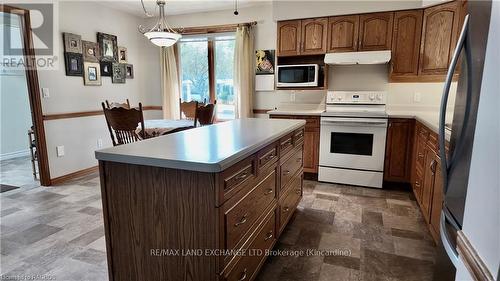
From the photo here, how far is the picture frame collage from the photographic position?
3867 mm

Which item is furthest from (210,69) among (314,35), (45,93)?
(45,93)

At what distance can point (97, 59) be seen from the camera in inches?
168

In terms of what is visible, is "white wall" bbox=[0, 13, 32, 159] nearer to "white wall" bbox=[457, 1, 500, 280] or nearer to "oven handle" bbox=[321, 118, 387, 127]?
"oven handle" bbox=[321, 118, 387, 127]

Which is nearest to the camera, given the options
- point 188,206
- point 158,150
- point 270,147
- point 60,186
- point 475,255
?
point 475,255

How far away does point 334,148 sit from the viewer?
146 inches

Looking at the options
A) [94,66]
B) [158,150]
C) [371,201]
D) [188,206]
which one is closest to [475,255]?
[188,206]

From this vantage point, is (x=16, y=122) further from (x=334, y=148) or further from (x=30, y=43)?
(x=334, y=148)

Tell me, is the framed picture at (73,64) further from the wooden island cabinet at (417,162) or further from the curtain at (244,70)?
the wooden island cabinet at (417,162)

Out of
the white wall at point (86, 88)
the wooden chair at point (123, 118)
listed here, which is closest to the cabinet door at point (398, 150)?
the wooden chair at point (123, 118)

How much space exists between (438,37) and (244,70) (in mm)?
2571

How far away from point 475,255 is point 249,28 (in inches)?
170

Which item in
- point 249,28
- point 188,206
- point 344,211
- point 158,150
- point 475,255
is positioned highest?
point 249,28

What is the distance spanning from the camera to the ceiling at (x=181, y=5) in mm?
4234

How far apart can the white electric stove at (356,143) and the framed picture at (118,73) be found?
3339 millimetres
